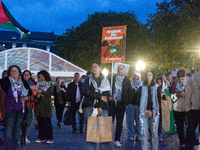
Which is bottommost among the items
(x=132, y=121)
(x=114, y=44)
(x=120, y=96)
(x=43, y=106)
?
(x=132, y=121)

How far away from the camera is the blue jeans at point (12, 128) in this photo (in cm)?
600

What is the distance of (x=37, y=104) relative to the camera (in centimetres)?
782

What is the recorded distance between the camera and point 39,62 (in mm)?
24391

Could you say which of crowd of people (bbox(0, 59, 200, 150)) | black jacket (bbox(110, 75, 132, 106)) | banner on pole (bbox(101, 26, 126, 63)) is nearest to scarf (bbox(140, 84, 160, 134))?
crowd of people (bbox(0, 59, 200, 150))

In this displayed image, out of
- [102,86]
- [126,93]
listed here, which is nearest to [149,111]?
[102,86]

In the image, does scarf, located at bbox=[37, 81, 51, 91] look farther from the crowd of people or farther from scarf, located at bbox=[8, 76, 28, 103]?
scarf, located at bbox=[8, 76, 28, 103]

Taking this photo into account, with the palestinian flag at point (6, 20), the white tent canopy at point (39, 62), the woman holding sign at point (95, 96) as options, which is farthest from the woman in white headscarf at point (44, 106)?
the white tent canopy at point (39, 62)

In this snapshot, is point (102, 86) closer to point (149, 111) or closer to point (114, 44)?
point (149, 111)

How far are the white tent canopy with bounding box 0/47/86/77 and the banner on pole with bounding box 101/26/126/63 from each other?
13.6 m

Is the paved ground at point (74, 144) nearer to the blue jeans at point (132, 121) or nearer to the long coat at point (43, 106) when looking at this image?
the blue jeans at point (132, 121)

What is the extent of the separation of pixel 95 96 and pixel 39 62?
19606mm

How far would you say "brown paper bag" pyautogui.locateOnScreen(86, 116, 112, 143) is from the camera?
5.32 metres

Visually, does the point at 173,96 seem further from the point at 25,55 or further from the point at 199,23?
the point at 25,55

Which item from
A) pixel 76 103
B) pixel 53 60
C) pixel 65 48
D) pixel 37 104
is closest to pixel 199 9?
pixel 53 60
